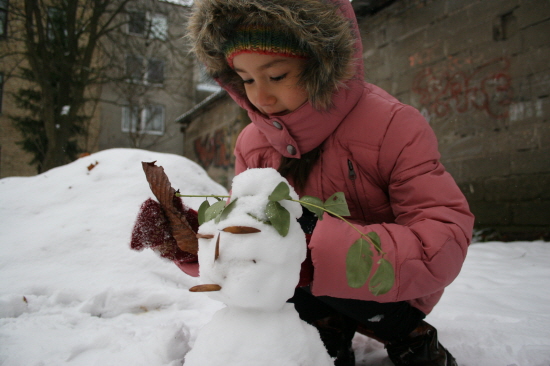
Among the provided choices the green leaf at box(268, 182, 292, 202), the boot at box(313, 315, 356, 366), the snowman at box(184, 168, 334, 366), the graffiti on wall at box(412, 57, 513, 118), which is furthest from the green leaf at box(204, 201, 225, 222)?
the graffiti on wall at box(412, 57, 513, 118)

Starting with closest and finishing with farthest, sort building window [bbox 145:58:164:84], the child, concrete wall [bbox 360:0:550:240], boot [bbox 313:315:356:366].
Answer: the child, boot [bbox 313:315:356:366], concrete wall [bbox 360:0:550:240], building window [bbox 145:58:164:84]

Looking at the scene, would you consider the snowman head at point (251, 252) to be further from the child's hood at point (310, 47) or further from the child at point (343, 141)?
the child's hood at point (310, 47)

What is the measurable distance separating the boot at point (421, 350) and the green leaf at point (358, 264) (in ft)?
2.07

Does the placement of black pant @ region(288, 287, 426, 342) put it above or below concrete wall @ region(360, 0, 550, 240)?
below

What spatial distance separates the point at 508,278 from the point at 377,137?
Result: 165 cm

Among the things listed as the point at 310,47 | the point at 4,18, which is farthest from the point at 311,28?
the point at 4,18

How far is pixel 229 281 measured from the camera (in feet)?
2.24

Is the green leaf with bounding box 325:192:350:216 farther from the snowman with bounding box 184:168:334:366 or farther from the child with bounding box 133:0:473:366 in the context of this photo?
the child with bounding box 133:0:473:366

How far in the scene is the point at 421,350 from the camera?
1100 mm

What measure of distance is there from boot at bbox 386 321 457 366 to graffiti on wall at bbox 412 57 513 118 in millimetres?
3039

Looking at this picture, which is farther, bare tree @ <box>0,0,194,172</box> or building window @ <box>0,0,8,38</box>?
bare tree @ <box>0,0,194,172</box>

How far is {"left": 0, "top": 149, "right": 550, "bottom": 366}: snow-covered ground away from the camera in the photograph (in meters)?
1.13

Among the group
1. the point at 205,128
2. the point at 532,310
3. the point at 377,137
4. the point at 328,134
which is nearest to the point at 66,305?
the point at 328,134

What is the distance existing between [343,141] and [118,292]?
1.21m
